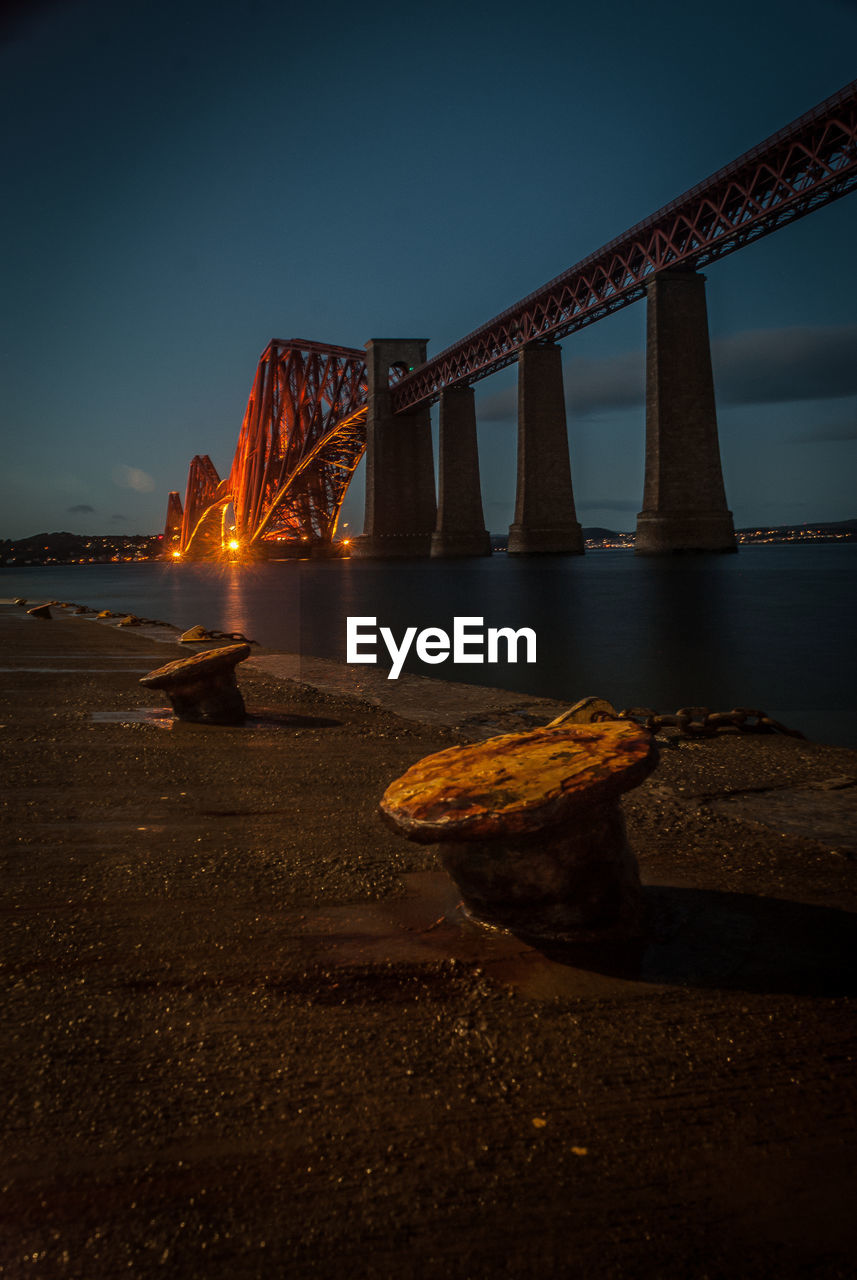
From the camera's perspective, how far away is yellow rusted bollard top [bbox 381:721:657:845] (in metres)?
2.03

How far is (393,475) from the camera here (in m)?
66.8

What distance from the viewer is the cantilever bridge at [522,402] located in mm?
37062

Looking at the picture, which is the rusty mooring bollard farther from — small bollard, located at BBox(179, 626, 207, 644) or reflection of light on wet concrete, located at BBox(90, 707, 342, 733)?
small bollard, located at BBox(179, 626, 207, 644)

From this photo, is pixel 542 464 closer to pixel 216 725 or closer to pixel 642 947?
pixel 216 725

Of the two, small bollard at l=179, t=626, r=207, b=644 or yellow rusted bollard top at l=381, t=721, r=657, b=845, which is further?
small bollard at l=179, t=626, r=207, b=644

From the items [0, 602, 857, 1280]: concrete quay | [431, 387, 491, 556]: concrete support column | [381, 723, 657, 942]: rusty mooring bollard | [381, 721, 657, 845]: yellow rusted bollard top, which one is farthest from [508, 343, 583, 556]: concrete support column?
[381, 723, 657, 942]: rusty mooring bollard

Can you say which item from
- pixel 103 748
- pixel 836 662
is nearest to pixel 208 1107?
pixel 103 748

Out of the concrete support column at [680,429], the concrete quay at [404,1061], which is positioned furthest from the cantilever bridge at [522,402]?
the concrete quay at [404,1061]

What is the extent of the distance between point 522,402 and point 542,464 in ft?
13.1

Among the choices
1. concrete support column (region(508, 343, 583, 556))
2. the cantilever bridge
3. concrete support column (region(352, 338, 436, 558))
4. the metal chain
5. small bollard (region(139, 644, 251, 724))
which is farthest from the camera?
concrete support column (region(352, 338, 436, 558))

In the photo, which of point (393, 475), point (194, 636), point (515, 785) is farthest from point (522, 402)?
point (515, 785)

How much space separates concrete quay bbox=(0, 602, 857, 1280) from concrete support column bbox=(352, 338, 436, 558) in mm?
63827

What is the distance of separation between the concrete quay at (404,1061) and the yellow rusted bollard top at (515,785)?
399 millimetres

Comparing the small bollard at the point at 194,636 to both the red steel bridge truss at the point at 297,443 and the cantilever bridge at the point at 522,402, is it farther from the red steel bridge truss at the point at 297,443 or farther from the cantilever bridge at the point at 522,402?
the red steel bridge truss at the point at 297,443
